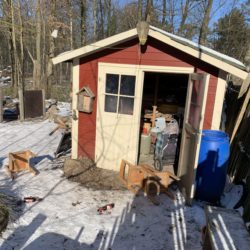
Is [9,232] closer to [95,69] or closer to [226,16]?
[95,69]

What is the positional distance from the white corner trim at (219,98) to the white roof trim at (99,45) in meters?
1.82

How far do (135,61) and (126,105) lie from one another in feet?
3.06

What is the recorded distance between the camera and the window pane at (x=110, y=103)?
530cm

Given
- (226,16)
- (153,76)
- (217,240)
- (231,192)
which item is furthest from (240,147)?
(226,16)

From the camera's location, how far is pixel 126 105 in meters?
5.27

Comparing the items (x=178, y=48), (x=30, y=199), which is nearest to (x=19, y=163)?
(x=30, y=199)

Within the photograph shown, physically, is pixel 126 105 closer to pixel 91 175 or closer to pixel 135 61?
pixel 135 61

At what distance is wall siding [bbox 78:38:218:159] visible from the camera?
4738 millimetres

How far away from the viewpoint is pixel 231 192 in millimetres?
4633

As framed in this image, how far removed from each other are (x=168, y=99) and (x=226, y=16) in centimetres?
1619

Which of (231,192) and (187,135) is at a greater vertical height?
(187,135)

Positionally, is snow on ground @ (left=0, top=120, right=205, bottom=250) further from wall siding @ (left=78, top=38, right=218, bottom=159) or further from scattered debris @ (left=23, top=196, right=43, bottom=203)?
wall siding @ (left=78, top=38, right=218, bottom=159)

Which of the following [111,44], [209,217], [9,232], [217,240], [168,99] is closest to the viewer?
[217,240]

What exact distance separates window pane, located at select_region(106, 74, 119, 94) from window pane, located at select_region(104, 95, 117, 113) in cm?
13
